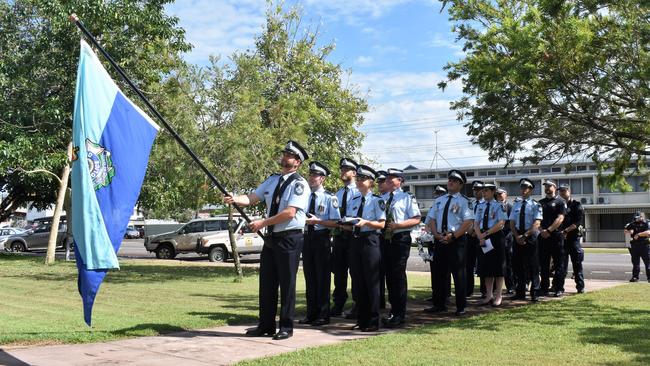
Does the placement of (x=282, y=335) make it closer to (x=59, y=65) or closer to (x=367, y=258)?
(x=367, y=258)

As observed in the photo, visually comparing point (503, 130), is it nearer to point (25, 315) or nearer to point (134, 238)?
point (25, 315)

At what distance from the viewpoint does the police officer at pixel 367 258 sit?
816 centimetres

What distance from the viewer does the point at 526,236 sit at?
11.2 meters

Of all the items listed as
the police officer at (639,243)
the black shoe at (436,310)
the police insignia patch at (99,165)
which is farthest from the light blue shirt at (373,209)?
the police officer at (639,243)

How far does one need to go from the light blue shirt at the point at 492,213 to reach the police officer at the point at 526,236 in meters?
0.41

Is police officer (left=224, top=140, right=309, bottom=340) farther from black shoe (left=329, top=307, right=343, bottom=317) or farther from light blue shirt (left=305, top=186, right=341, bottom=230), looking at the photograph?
black shoe (left=329, top=307, right=343, bottom=317)

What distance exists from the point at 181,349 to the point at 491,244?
18.4ft

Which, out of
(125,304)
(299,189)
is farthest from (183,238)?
(299,189)

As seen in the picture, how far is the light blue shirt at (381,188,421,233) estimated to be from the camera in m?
8.63

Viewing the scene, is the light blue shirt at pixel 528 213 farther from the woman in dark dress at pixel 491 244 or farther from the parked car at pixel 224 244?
the parked car at pixel 224 244

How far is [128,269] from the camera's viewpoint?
19.2m

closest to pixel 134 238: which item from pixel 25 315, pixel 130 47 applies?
pixel 130 47

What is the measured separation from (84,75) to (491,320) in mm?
5796

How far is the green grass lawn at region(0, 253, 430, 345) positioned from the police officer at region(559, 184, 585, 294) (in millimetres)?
2737
